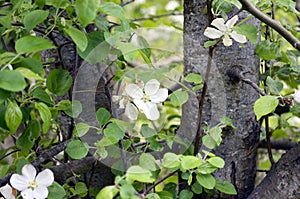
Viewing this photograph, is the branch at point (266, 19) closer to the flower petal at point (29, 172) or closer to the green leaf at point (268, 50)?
the green leaf at point (268, 50)

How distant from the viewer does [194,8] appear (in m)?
0.72

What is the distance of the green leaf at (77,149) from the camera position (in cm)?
59

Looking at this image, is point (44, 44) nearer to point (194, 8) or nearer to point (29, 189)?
point (29, 189)

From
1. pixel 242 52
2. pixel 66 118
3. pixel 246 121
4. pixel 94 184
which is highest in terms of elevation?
pixel 242 52

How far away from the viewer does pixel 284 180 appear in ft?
2.15

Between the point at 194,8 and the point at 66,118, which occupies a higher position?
the point at 194,8

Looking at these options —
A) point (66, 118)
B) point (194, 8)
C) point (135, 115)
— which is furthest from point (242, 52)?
point (66, 118)

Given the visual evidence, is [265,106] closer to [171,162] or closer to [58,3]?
[171,162]

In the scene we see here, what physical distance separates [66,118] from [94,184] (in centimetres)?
14

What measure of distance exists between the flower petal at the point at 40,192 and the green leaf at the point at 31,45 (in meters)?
0.19

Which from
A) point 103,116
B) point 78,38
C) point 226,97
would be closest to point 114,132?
point 103,116

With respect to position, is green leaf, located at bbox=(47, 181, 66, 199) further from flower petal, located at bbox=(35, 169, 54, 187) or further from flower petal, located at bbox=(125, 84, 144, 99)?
flower petal, located at bbox=(125, 84, 144, 99)

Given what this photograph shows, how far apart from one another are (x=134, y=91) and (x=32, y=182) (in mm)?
174

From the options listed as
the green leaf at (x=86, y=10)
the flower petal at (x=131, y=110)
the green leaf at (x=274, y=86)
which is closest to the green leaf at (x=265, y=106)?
the green leaf at (x=274, y=86)
